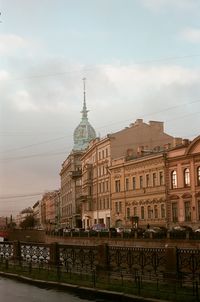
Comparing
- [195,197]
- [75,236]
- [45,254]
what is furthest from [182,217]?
[45,254]

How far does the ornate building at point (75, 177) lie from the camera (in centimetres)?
12591

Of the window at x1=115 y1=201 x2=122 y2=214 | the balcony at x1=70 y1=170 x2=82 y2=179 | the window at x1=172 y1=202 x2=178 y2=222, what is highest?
the balcony at x1=70 y1=170 x2=82 y2=179

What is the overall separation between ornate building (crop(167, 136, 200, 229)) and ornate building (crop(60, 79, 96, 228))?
5254 centimetres

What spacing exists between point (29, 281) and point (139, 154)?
61624 mm

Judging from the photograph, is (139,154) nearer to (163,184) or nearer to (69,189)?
(163,184)

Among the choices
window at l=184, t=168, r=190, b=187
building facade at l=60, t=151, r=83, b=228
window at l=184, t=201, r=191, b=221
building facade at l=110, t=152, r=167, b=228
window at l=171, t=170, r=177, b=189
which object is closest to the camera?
window at l=184, t=201, r=191, b=221

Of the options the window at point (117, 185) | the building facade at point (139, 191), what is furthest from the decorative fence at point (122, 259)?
the window at point (117, 185)

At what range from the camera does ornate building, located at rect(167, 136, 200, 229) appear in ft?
208

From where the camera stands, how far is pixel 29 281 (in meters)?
20.9

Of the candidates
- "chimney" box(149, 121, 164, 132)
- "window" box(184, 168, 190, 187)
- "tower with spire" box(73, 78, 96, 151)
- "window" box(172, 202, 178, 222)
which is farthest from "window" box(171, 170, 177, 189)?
"tower with spire" box(73, 78, 96, 151)

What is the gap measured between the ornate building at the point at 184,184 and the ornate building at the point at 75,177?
172 ft

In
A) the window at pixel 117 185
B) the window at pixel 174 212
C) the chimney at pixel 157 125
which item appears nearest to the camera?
the window at pixel 174 212

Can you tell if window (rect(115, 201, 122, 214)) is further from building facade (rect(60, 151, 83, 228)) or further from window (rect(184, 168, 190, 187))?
building facade (rect(60, 151, 83, 228))

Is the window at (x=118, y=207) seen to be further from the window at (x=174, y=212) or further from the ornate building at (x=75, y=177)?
the ornate building at (x=75, y=177)
